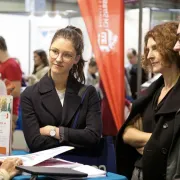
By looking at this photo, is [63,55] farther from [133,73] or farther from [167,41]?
[133,73]

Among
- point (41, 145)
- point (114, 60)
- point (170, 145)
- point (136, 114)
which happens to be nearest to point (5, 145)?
point (41, 145)

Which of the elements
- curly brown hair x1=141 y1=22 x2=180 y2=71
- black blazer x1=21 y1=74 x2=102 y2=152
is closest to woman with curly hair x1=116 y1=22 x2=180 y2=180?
curly brown hair x1=141 y1=22 x2=180 y2=71

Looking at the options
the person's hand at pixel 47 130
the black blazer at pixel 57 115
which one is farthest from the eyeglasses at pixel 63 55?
the person's hand at pixel 47 130

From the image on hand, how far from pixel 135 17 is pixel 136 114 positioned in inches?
203

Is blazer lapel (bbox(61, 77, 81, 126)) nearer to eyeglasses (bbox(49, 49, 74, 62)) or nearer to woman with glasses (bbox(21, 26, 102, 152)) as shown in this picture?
woman with glasses (bbox(21, 26, 102, 152))

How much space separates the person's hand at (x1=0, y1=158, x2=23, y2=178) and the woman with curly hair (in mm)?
585

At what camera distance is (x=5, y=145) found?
Answer: 2.43m

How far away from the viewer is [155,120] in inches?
88.7

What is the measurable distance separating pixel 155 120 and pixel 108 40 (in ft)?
5.98

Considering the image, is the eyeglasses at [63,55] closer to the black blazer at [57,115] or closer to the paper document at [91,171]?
the black blazer at [57,115]

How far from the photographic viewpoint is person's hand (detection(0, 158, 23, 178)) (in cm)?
203

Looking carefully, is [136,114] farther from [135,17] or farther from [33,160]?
[135,17]

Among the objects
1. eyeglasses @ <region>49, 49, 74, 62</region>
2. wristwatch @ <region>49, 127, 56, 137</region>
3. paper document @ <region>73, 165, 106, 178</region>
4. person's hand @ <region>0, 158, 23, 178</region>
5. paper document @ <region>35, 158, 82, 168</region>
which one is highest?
eyeglasses @ <region>49, 49, 74, 62</region>

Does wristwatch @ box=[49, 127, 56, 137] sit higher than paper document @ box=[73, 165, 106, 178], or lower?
higher
